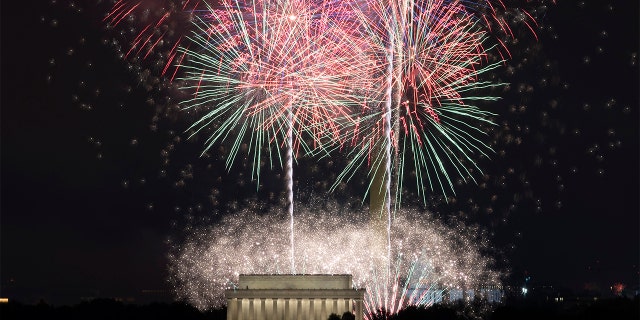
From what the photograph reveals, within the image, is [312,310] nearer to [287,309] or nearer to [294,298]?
[294,298]

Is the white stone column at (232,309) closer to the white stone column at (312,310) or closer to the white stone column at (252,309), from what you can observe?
the white stone column at (252,309)

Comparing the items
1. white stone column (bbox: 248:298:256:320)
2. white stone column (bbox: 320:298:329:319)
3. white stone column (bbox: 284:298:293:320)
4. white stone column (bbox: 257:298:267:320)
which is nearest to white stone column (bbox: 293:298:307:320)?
white stone column (bbox: 284:298:293:320)

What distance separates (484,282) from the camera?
4813 inches

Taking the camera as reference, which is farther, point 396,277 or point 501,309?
point 501,309

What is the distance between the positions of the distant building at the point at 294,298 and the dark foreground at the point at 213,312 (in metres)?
3.82

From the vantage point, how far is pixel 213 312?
97375 mm

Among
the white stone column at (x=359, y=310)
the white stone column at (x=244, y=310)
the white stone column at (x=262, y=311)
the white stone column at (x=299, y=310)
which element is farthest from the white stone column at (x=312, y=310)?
the white stone column at (x=244, y=310)

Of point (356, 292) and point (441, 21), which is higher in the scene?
point (441, 21)

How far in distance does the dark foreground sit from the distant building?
12.5 ft

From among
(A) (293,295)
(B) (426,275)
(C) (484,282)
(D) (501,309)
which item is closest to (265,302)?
(A) (293,295)

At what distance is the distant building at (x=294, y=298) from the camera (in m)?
76.5

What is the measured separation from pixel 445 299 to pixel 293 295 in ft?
191

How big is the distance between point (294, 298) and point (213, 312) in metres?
22.9

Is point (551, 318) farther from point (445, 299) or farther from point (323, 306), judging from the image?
point (445, 299)
